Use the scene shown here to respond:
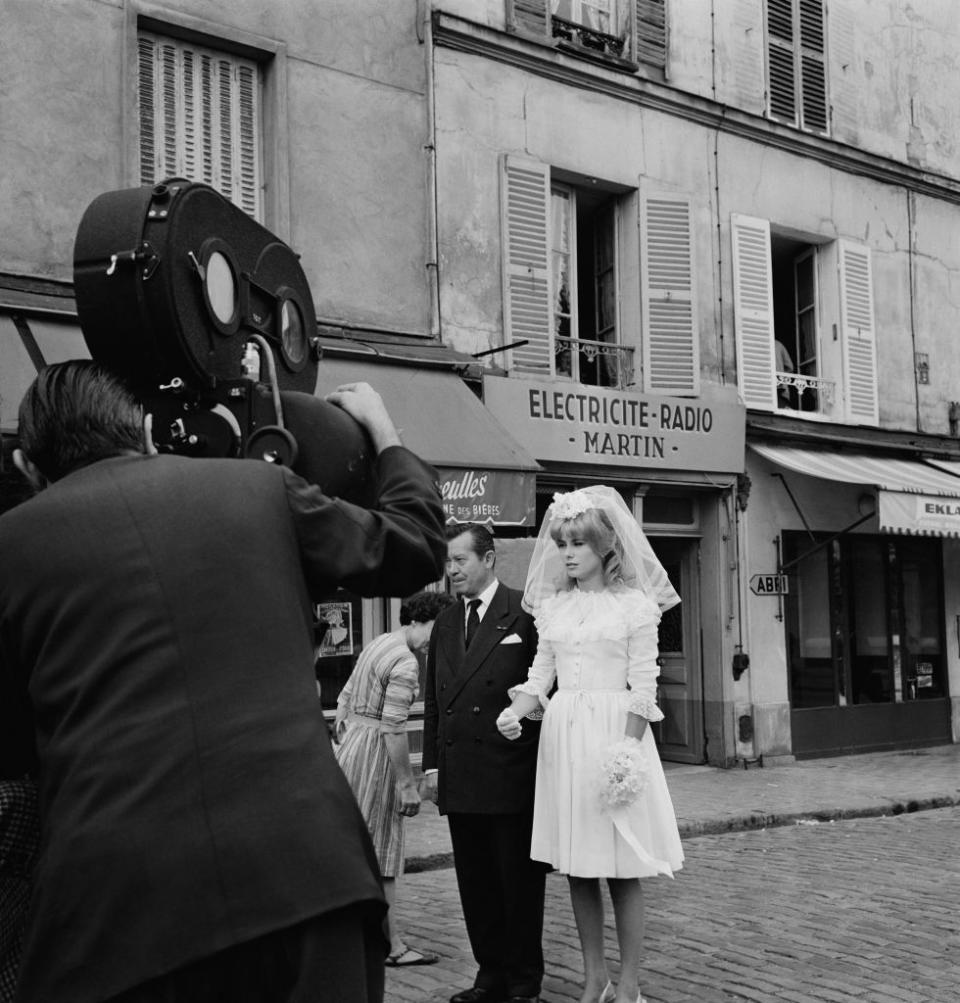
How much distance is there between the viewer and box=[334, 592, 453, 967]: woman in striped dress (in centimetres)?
595

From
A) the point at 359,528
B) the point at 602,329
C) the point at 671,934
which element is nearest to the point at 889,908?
the point at 671,934

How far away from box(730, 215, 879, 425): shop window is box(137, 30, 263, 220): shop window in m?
5.62

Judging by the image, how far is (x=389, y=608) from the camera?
38.2 feet

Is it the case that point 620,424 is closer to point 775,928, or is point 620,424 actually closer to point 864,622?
point 864,622

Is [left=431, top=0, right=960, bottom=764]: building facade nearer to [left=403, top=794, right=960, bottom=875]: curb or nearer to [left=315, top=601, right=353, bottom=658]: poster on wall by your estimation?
[left=315, top=601, right=353, bottom=658]: poster on wall

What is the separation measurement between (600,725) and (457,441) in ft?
20.9

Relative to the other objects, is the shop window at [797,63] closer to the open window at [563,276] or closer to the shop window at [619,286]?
the shop window at [619,286]

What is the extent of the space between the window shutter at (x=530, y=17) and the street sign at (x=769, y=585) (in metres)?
5.84

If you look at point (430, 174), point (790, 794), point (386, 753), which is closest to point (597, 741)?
point (386, 753)

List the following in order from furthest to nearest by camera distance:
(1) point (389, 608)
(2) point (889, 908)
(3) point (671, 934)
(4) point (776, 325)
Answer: (4) point (776, 325), (1) point (389, 608), (2) point (889, 908), (3) point (671, 934)

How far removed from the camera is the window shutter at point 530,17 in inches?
502

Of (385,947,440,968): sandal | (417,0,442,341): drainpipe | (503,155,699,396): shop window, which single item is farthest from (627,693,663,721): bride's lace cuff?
(503,155,699,396): shop window

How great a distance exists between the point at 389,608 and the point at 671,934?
5.69 metres

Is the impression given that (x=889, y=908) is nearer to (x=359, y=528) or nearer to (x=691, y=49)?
(x=359, y=528)
